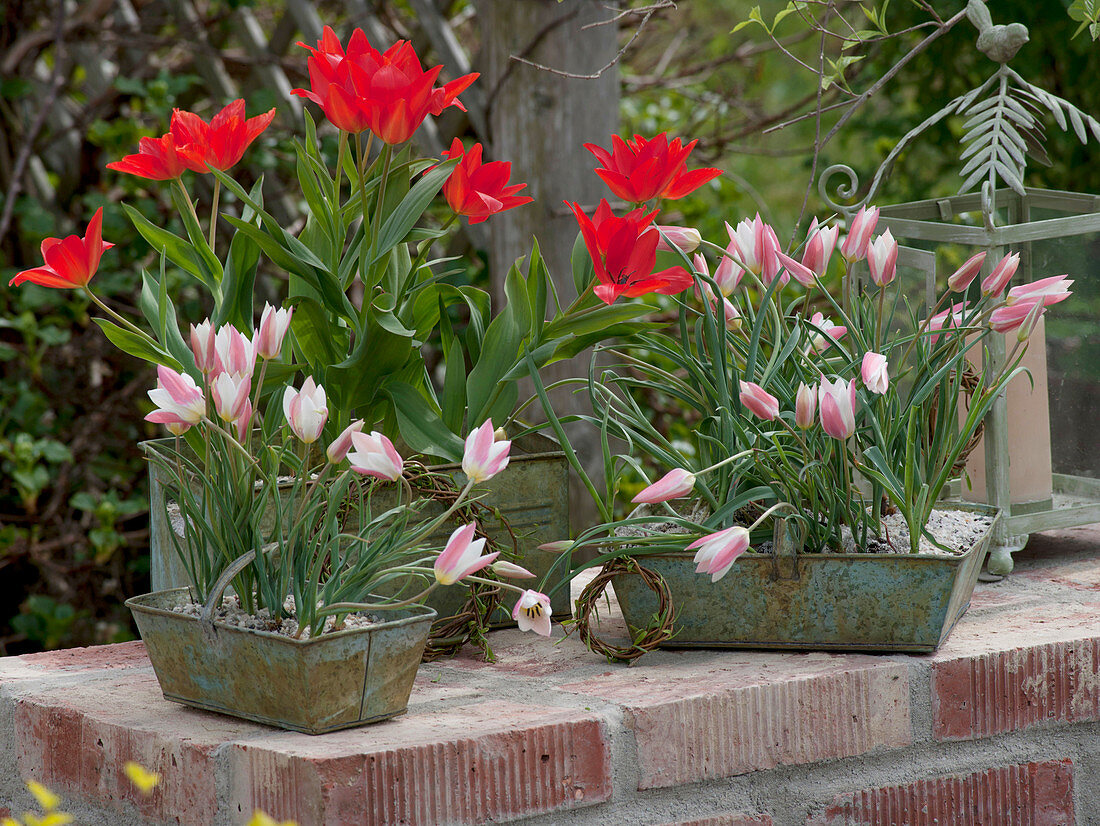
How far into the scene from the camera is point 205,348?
0.75 meters

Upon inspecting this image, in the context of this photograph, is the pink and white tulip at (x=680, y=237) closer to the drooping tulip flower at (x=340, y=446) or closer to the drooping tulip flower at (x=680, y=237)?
the drooping tulip flower at (x=680, y=237)

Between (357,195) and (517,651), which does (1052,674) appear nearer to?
(517,651)

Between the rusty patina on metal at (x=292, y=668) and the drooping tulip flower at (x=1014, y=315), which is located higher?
the drooping tulip flower at (x=1014, y=315)

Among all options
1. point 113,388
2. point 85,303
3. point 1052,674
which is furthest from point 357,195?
point 113,388

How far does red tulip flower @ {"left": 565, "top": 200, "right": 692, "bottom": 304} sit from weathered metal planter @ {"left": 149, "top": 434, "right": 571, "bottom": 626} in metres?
0.20

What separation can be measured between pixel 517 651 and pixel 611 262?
35 cm

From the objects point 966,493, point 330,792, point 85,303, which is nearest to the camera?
point 330,792

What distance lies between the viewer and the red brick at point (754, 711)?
0.79m

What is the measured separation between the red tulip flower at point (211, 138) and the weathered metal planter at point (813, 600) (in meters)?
0.43

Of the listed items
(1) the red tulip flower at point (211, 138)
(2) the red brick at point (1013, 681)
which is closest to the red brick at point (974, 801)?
(2) the red brick at point (1013, 681)

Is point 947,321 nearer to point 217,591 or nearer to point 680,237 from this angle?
point 680,237

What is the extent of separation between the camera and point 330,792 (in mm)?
675

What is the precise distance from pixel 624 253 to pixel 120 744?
494 mm

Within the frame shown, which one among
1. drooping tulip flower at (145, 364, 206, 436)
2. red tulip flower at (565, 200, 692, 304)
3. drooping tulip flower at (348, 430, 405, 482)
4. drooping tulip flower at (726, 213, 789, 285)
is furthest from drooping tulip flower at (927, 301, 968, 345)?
drooping tulip flower at (145, 364, 206, 436)
